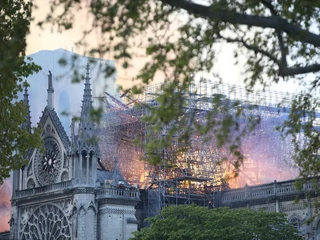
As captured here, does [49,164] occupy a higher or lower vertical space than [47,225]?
higher

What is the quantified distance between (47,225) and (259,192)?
51.3 ft

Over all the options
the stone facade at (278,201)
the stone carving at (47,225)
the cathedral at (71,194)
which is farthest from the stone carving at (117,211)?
the stone facade at (278,201)

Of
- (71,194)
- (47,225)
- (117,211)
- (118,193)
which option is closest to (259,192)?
(118,193)

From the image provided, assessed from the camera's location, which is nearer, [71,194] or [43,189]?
[71,194]

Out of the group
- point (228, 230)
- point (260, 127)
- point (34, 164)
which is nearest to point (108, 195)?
point (34, 164)

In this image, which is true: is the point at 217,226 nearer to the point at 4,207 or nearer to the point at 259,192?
the point at 259,192

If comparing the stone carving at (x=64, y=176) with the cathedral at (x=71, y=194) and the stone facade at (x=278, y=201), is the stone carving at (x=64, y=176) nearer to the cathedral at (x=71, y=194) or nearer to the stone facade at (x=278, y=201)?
the cathedral at (x=71, y=194)

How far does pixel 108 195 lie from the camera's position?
65438mm

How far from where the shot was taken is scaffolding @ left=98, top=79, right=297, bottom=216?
69.5 meters

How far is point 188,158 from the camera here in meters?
71.6

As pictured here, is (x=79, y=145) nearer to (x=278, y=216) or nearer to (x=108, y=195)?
(x=108, y=195)

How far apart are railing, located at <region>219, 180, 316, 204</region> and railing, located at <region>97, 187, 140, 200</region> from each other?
6788mm

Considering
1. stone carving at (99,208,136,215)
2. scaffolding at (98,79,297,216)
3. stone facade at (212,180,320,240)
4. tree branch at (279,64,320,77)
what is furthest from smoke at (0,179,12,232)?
tree branch at (279,64,320,77)

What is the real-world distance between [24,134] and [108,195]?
27476 millimetres
